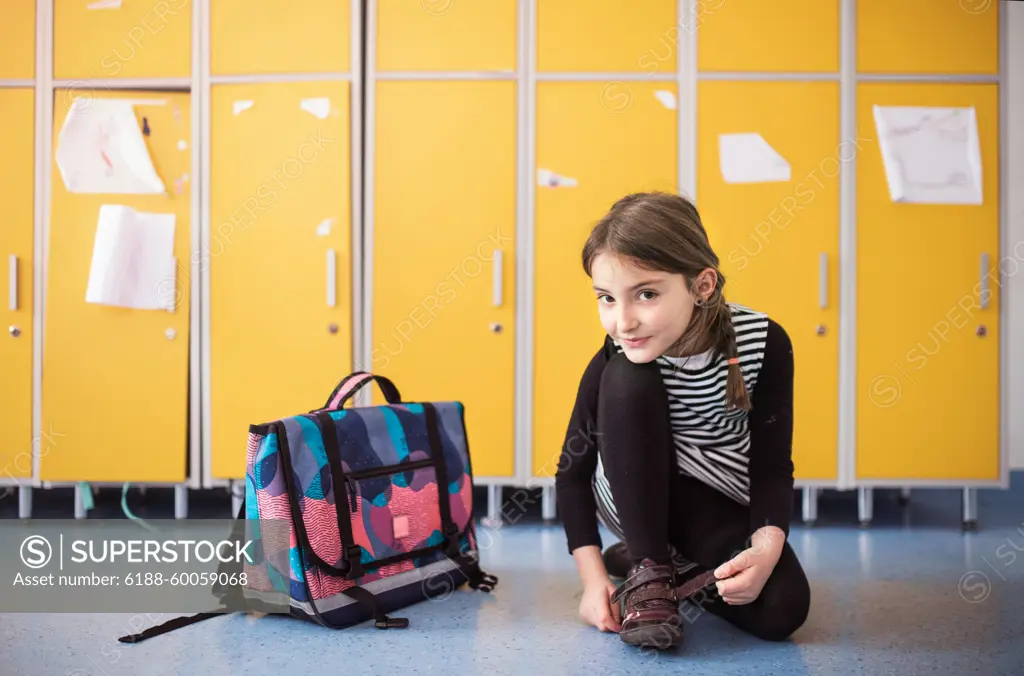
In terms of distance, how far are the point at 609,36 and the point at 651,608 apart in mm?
1712

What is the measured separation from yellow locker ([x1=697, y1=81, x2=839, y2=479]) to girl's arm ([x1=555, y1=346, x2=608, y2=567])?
3.43 feet

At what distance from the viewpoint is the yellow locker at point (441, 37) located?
2.42 meters

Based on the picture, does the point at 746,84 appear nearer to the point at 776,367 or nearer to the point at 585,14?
the point at 585,14

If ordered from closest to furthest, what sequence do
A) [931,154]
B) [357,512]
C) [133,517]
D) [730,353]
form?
[730,353] → [357,512] → [931,154] → [133,517]

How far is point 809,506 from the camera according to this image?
242 cm

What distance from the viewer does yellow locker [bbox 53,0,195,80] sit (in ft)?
7.98

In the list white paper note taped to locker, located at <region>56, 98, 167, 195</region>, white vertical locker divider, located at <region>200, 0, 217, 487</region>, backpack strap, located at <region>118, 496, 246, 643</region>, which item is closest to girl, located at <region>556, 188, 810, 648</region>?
backpack strap, located at <region>118, 496, 246, 643</region>

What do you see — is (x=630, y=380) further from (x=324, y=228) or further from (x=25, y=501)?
(x=25, y=501)

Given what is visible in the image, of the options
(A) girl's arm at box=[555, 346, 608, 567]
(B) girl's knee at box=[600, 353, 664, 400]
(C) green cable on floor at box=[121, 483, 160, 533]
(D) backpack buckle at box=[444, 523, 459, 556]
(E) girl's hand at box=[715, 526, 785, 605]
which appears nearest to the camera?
(E) girl's hand at box=[715, 526, 785, 605]

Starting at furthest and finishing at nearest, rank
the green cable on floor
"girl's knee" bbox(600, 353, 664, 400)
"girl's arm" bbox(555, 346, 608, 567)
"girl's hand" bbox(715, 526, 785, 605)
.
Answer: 1. the green cable on floor
2. "girl's arm" bbox(555, 346, 608, 567)
3. "girl's knee" bbox(600, 353, 664, 400)
4. "girl's hand" bbox(715, 526, 785, 605)

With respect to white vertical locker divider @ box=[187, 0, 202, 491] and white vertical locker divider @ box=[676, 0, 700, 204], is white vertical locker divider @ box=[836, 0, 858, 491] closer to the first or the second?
white vertical locker divider @ box=[676, 0, 700, 204]

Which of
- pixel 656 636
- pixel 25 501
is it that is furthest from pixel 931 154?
pixel 25 501

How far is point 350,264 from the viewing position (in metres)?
2.43

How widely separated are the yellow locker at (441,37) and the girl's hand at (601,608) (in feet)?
5.15
